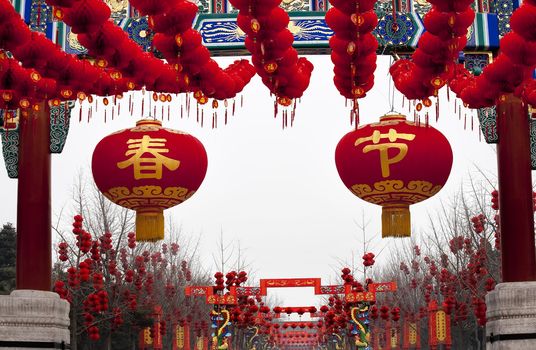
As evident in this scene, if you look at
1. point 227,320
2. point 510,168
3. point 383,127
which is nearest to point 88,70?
point 383,127

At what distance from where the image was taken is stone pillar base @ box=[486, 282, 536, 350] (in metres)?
9.60

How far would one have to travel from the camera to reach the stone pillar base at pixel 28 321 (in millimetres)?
9883

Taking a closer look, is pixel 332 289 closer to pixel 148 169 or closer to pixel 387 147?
pixel 148 169

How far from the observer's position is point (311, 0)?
1054cm

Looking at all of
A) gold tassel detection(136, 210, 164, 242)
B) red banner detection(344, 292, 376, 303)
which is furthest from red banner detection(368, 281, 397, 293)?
gold tassel detection(136, 210, 164, 242)

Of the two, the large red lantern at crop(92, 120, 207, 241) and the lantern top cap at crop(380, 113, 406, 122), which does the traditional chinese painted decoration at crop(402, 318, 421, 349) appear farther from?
the lantern top cap at crop(380, 113, 406, 122)

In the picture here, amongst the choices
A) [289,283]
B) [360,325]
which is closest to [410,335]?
[289,283]

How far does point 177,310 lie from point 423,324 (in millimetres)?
9706

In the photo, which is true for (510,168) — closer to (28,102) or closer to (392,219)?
(392,219)

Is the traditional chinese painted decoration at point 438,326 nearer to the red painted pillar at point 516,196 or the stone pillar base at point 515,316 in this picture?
the red painted pillar at point 516,196

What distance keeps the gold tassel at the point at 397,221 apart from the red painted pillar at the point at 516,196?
2605mm

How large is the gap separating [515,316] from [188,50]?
4986 millimetres

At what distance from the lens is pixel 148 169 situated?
7836 mm

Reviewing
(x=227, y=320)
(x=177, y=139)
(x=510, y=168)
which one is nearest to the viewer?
(x=177, y=139)
